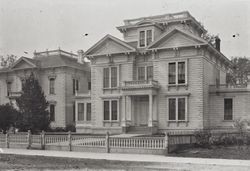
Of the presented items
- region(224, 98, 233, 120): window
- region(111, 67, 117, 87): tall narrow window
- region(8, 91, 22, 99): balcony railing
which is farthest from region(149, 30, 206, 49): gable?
region(8, 91, 22, 99): balcony railing

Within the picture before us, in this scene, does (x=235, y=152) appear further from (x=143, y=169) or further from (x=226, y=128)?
(x=226, y=128)

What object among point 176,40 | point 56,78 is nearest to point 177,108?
point 176,40

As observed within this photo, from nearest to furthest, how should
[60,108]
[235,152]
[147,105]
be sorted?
[235,152], [147,105], [60,108]

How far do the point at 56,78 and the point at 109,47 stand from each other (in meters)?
11.0

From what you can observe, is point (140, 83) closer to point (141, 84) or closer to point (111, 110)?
point (141, 84)

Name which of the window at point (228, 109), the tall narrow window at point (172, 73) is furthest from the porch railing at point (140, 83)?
the window at point (228, 109)

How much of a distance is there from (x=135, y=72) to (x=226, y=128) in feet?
31.4

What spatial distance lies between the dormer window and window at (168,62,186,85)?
389 centimetres

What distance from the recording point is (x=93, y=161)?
16328mm

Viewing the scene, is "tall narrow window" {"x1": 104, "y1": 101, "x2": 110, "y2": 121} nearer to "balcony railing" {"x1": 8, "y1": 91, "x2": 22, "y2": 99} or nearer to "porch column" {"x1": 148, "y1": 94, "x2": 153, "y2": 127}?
"porch column" {"x1": 148, "y1": 94, "x2": 153, "y2": 127}

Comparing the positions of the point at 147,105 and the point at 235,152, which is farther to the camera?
the point at 147,105

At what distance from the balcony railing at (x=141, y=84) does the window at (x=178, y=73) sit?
5.16 ft

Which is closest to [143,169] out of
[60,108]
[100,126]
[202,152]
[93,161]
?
[93,161]

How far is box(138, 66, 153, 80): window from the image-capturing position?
112 feet
